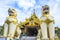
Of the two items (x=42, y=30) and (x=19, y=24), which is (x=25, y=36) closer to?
(x=19, y=24)

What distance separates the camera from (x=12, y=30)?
2072 centimetres

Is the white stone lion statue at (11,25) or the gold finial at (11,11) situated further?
the gold finial at (11,11)

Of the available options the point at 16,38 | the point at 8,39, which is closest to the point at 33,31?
the point at 16,38

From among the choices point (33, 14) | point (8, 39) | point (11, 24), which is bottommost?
point (8, 39)

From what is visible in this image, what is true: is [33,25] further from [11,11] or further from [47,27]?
[11,11]

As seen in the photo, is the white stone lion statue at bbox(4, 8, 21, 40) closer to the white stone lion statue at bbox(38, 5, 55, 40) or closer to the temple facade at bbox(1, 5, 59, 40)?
the temple facade at bbox(1, 5, 59, 40)

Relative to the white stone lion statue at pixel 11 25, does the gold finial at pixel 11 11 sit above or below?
above

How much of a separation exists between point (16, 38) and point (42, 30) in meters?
3.08

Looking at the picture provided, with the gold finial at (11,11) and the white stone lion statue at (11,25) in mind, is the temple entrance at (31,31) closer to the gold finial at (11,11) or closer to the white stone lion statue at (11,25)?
the white stone lion statue at (11,25)

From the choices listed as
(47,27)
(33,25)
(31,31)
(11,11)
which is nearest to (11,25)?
(11,11)

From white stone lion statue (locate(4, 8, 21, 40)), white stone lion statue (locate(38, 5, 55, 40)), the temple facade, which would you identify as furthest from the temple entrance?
white stone lion statue (locate(38, 5, 55, 40))

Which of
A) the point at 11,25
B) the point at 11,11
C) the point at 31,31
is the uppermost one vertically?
the point at 11,11

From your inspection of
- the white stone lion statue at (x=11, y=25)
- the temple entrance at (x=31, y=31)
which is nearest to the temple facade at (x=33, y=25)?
the white stone lion statue at (x=11, y=25)

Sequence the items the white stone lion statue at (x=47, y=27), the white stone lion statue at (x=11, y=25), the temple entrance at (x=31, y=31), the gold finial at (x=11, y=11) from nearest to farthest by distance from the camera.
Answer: the white stone lion statue at (x=47, y=27) < the white stone lion statue at (x=11, y=25) < the gold finial at (x=11, y=11) < the temple entrance at (x=31, y=31)
